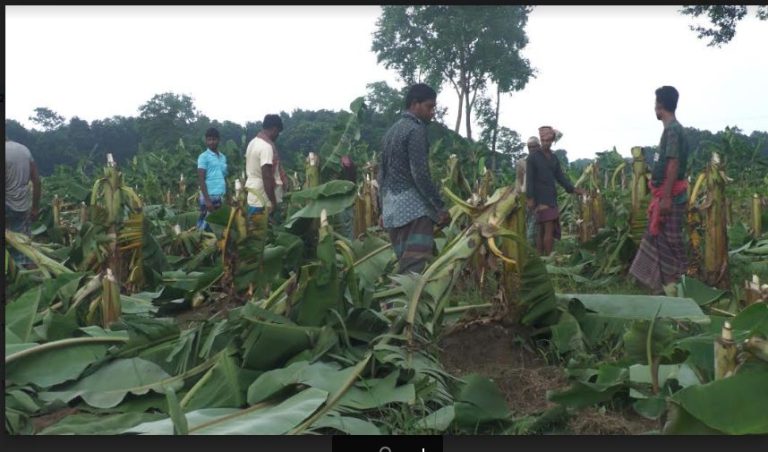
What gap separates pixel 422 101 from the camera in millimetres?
2912

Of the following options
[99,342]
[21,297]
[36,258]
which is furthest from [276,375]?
[36,258]

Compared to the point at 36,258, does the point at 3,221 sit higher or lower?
higher

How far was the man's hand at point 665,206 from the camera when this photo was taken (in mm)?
4215

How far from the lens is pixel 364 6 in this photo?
99.7 inches

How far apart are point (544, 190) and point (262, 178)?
161cm

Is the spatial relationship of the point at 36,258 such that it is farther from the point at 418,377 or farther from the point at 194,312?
the point at 418,377

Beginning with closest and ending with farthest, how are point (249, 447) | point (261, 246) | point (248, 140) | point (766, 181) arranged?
point (249, 447) → point (248, 140) → point (261, 246) → point (766, 181)

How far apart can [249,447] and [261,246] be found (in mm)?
1591

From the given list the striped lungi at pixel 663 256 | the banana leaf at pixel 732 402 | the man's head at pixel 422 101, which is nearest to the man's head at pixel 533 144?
the man's head at pixel 422 101

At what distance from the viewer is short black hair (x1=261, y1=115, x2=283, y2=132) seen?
282cm

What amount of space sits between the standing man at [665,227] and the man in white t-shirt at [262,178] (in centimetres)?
166

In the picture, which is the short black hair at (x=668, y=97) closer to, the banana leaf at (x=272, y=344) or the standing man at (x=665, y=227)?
the standing man at (x=665, y=227)

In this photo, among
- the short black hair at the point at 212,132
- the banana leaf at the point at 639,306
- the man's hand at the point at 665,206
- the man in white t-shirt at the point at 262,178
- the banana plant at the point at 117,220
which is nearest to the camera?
the short black hair at the point at 212,132

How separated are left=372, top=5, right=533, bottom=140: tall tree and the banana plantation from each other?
23cm
